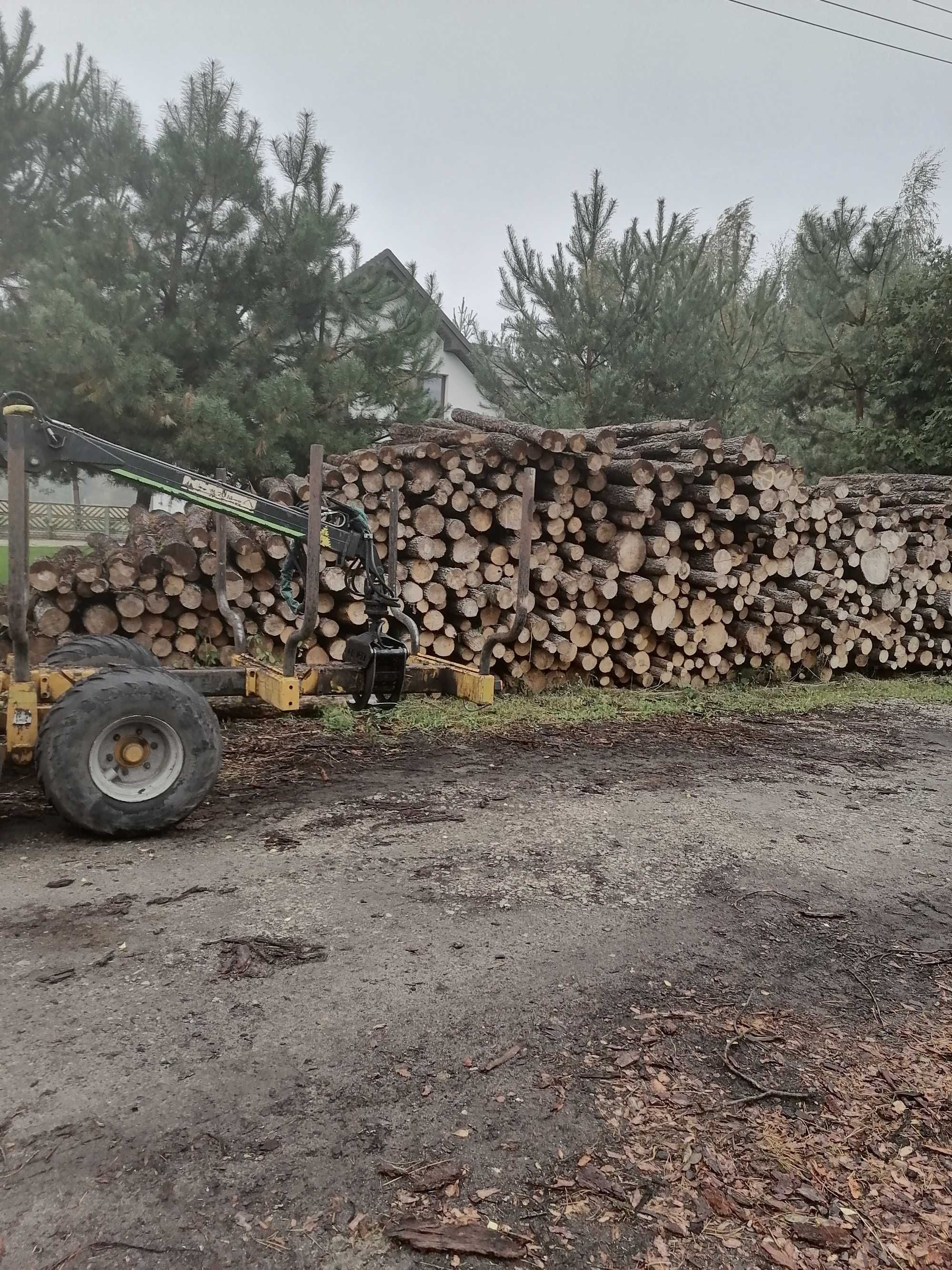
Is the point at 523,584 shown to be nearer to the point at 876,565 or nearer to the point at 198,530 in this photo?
the point at 198,530

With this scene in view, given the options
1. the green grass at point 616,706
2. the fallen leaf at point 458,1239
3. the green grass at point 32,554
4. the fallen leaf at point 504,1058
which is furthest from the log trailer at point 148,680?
the green grass at point 32,554

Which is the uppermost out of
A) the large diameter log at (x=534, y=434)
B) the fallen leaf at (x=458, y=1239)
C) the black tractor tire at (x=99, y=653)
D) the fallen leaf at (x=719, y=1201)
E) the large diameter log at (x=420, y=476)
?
the large diameter log at (x=534, y=434)

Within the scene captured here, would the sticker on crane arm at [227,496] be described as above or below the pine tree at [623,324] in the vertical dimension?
below

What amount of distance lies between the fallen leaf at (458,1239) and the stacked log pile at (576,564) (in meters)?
5.10

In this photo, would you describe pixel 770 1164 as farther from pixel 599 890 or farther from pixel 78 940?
pixel 78 940

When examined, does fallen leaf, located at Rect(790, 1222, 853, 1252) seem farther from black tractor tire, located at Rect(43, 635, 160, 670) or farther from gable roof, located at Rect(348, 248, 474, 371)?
gable roof, located at Rect(348, 248, 474, 371)

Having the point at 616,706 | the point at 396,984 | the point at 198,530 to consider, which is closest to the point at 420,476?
the point at 198,530

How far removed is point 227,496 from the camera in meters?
5.04

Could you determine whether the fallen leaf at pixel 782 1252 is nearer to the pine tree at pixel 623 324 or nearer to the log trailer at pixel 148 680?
the log trailer at pixel 148 680

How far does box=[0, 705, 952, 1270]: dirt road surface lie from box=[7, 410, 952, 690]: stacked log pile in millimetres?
2374

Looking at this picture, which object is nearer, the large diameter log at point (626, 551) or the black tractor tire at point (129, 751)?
the black tractor tire at point (129, 751)

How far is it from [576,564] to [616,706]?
4.97 ft

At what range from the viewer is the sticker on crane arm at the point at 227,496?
4988mm

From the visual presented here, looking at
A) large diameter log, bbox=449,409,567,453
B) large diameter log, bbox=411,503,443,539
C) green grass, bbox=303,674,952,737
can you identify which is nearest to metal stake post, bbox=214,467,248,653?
green grass, bbox=303,674,952,737
